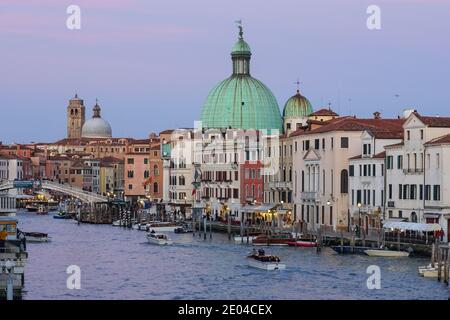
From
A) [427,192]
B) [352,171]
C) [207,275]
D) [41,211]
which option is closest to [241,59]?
[41,211]

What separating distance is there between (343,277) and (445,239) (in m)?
7.56

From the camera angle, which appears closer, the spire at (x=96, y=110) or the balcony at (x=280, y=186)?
the balcony at (x=280, y=186)

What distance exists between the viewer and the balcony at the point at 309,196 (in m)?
51.9

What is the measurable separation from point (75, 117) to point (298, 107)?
95.6 metres

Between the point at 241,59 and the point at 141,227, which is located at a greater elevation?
the point at 241,59

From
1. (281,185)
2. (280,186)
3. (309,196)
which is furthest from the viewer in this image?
(280,186)

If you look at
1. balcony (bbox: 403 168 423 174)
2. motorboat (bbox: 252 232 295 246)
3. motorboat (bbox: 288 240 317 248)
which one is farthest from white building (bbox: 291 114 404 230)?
balcony (bbox: 403 168 423 174)

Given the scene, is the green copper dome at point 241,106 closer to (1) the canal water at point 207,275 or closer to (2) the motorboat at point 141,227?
(2) the motorboat at point 141,227

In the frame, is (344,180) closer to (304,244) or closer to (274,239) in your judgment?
(274,239)

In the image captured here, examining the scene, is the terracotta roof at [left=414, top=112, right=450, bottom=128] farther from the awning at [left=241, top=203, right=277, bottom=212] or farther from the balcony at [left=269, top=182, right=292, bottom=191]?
the awning at [left=241, top=203, right=277, bottom=212]

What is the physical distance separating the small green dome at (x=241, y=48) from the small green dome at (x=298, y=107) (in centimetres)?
474

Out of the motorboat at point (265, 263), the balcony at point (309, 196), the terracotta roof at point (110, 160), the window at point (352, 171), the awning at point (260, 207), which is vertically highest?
the terracotta roof at point (110, 160)

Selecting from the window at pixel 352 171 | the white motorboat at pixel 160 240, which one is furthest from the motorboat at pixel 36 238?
the window at pixel 352 171

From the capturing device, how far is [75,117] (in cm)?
16925
